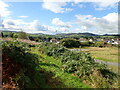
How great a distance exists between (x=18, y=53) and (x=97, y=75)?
13.7 ft

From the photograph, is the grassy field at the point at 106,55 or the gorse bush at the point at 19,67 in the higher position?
the gorse bush at the point at 19,67

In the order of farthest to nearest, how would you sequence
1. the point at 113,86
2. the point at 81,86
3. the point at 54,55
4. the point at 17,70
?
1. the point at 54,55
2. the point at 113,86
3. the point at 81,86
4. the point at 17,70

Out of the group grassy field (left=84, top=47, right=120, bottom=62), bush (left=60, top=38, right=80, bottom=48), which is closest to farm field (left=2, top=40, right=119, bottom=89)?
grassy field (left=84, top=47, right=120, bottom=62)

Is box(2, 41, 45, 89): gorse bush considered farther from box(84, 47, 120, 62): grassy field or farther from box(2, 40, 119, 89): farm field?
box(84, 47, 120, 62): grassy field

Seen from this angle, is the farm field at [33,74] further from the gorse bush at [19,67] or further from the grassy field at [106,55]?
the grassy field at [106,55]

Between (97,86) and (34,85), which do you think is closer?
(34,85)

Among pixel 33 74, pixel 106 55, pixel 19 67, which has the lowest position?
pixel 106 55

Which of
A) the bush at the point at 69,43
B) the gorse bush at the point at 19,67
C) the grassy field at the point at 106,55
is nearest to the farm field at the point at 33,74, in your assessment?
the gorse bush at the point at 19,67

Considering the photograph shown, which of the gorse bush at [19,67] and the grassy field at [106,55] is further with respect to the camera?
the grassy field at [106,55]

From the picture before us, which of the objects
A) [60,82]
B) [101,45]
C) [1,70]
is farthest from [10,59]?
[101,45]

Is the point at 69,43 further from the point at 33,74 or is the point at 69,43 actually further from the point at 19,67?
the point at 19,67

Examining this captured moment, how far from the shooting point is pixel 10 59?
13.5ft

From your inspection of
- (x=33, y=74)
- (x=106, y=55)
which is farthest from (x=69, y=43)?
(x=33, y=74)

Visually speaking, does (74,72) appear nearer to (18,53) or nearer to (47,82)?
(47,82)
